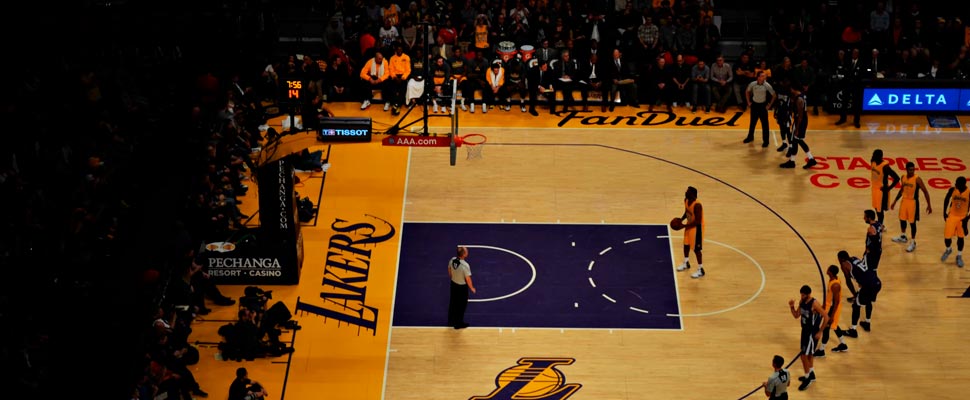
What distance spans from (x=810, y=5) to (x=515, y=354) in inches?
705

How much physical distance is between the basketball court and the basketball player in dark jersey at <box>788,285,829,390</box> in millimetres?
542

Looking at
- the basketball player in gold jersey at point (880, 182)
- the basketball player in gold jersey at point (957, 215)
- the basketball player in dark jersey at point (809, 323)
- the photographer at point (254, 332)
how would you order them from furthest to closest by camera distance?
1. the basketball player in gold jersey at point (880, 182)
2. the basketball player in gold jersey at point (957, 215)
3. the photographer at point (254, 332)
4. the basketball player in dark jersey at point (809, 323)

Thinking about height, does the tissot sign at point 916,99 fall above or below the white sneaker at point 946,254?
above

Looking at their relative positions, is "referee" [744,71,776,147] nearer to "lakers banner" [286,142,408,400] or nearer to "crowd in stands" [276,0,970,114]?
"crowd in stands" [276,0,970,114]

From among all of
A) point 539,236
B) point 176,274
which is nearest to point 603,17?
point 539,236

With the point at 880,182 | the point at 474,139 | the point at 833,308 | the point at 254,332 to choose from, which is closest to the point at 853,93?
→ the point at 880,182

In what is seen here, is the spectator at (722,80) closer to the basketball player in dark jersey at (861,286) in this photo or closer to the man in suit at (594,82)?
the man in suit at (594,82)

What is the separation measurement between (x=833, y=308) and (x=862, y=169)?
27.3 ft

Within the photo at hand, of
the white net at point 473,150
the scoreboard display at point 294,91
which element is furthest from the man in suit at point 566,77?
the scoreboard display at point 294,91

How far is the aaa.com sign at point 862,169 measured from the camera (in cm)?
2750

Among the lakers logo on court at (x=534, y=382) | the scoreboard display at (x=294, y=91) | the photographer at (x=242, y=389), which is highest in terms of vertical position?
the scoreboard display at (x=294, y=91)

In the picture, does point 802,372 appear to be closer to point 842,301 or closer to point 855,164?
point 842,301

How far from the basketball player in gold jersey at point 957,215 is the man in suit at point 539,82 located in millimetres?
10699

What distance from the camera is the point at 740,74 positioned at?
31719mm
